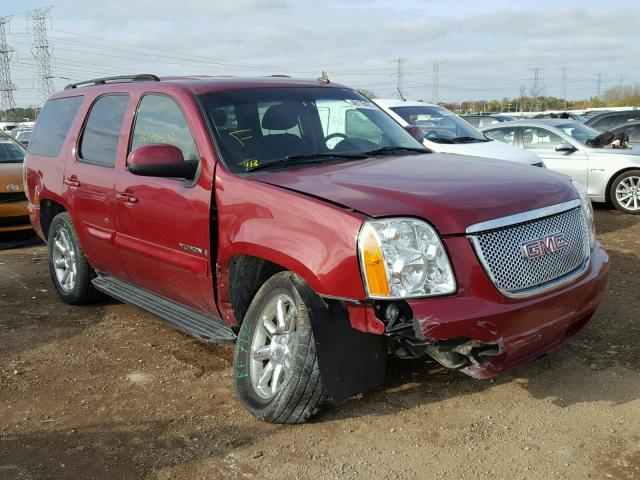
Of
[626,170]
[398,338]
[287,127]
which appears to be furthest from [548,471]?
[626,170]

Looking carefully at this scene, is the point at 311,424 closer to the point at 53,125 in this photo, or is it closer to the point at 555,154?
the point at 53,125

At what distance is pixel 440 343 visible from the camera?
303cm

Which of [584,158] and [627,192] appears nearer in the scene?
[627,192]

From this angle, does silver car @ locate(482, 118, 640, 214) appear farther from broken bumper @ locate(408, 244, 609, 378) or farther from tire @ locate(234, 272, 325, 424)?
tire @ locate(234, 272, 325, 424)

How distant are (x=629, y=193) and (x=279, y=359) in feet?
28.7

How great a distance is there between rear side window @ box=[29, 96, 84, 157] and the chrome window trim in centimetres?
379

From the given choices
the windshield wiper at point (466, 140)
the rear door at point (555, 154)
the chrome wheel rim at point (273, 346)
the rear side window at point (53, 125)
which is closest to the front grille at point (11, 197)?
the rear side window at point (53, 125)

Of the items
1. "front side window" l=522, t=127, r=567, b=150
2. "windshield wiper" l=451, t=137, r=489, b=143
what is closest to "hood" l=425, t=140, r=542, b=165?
"windshield wiper" l=451, t=137, r=489, b=143

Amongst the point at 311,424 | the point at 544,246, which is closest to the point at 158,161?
the point at 311,424

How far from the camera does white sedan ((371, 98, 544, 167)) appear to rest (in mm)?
8852

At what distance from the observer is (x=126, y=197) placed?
4441mm

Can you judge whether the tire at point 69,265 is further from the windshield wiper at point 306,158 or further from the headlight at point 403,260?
the headlight at point 403,260

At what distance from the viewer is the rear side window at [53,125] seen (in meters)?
5.52

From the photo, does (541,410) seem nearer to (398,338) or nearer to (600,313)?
(398,338)
